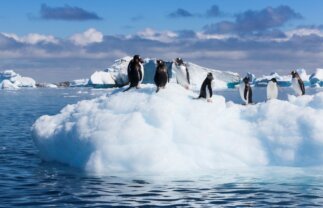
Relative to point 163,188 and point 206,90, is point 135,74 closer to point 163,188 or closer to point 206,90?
point 206,90

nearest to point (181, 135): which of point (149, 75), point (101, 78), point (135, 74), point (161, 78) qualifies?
point (161, 78)

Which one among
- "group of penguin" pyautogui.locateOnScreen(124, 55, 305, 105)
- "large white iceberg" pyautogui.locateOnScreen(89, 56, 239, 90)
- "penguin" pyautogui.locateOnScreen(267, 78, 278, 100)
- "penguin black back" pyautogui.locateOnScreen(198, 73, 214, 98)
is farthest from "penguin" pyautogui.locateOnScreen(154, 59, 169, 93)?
"large white iceberg" pyautogui.locateOnScreen(89, 56, 239, 90)

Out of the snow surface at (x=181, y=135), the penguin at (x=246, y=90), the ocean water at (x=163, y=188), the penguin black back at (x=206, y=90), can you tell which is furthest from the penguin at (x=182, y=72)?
the ocean water at (x=163, y=188)

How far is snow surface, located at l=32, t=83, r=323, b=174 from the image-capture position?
574 inches

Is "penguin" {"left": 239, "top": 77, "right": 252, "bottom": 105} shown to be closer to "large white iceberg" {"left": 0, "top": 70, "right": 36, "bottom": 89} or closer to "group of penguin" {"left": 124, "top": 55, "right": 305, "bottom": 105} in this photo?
"group of penguin" {"left": 124, "top": 55, "right": 305, "bottom": 105}

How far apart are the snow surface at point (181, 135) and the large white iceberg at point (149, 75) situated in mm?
69061

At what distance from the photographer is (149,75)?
90250mm

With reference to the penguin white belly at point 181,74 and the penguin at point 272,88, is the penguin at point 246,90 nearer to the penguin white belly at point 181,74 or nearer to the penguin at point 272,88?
the penguin at point 272,88

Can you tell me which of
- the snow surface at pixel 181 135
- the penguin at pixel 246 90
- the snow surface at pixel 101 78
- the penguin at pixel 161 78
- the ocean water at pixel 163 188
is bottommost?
the ocean water at pixel 163 188

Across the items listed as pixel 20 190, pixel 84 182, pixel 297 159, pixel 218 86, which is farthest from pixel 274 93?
pixel 218 86

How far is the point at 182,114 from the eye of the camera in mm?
15758

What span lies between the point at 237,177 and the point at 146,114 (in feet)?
10.5

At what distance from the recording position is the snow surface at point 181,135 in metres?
14.6

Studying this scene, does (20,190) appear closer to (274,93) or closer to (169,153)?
(169,153)
